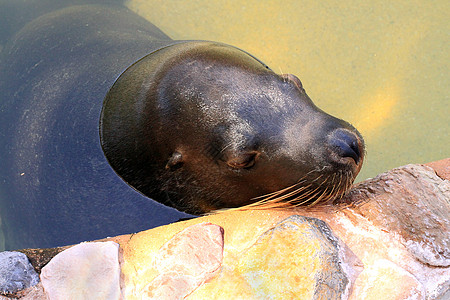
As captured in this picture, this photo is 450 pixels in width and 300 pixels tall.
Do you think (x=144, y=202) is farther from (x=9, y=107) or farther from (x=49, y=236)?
(x=9, y=107)

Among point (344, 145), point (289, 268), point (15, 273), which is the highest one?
point (344, 145)

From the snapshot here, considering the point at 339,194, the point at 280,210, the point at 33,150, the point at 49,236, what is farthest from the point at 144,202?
the point at 339,194

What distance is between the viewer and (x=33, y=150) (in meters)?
3.81

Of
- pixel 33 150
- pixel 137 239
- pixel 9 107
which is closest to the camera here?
pixel 137 239

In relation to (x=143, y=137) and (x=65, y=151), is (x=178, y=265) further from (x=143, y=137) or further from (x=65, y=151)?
(x=65, y=151)

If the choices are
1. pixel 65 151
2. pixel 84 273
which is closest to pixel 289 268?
pixel 84 273

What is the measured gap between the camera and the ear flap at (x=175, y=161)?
3.19 metres

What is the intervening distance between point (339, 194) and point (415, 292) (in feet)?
2.60

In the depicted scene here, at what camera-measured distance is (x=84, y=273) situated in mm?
2453

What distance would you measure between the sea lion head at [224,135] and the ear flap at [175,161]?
11mm

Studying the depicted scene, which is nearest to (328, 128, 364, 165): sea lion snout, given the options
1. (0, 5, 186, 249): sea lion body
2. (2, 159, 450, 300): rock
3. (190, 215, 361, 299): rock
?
(2, 159, 450, 300): rock

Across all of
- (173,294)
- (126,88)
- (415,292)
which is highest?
(126,88)

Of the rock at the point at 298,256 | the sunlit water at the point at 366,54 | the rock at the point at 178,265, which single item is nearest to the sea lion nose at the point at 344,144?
the rock at the point at 298,256

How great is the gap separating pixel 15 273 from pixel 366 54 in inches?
193
